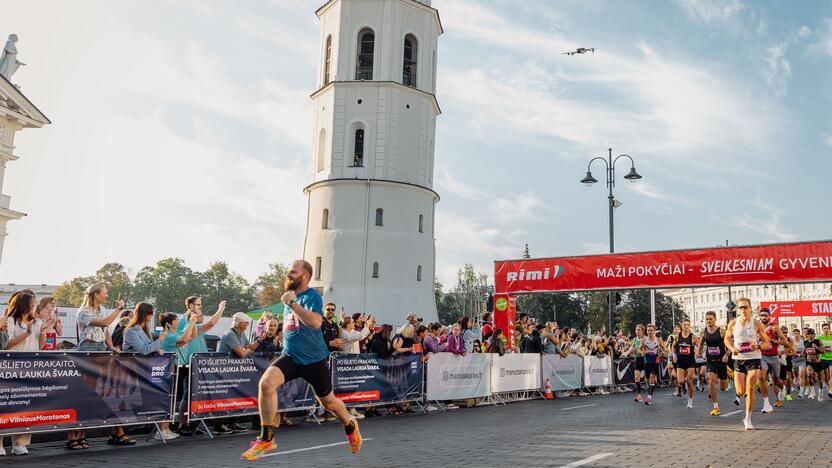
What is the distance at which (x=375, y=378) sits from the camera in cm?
1419

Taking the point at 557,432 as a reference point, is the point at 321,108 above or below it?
above

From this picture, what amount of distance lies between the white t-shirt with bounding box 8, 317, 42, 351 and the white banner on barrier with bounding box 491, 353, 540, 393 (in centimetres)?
1108

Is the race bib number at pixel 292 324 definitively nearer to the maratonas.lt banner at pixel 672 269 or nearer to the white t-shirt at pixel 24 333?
the white t-shirt at pixel 24 333

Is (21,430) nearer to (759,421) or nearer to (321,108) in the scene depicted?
(759,421)

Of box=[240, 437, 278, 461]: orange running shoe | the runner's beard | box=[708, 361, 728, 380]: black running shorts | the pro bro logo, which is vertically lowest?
box=[240, 437, 278, 461]: orange running shoe

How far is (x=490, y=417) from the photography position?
1391 cm

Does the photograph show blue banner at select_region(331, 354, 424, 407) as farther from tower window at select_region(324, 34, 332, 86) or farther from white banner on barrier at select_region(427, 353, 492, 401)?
tower window at select_region(324, 34, 332, 86)

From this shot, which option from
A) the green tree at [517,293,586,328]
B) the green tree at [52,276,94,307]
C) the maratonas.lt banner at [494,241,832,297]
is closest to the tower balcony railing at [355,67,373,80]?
the maratonas.lt banner at [494,241,832,297]

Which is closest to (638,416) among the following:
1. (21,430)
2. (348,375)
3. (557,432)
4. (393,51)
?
(557,432)

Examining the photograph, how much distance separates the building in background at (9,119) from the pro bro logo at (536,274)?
3155 centimetres

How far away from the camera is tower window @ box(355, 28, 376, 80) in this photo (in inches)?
1757

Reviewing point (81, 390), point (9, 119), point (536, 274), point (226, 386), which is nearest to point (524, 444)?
point (226, 386)

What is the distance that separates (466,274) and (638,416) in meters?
100

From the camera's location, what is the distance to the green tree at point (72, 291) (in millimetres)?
127438
